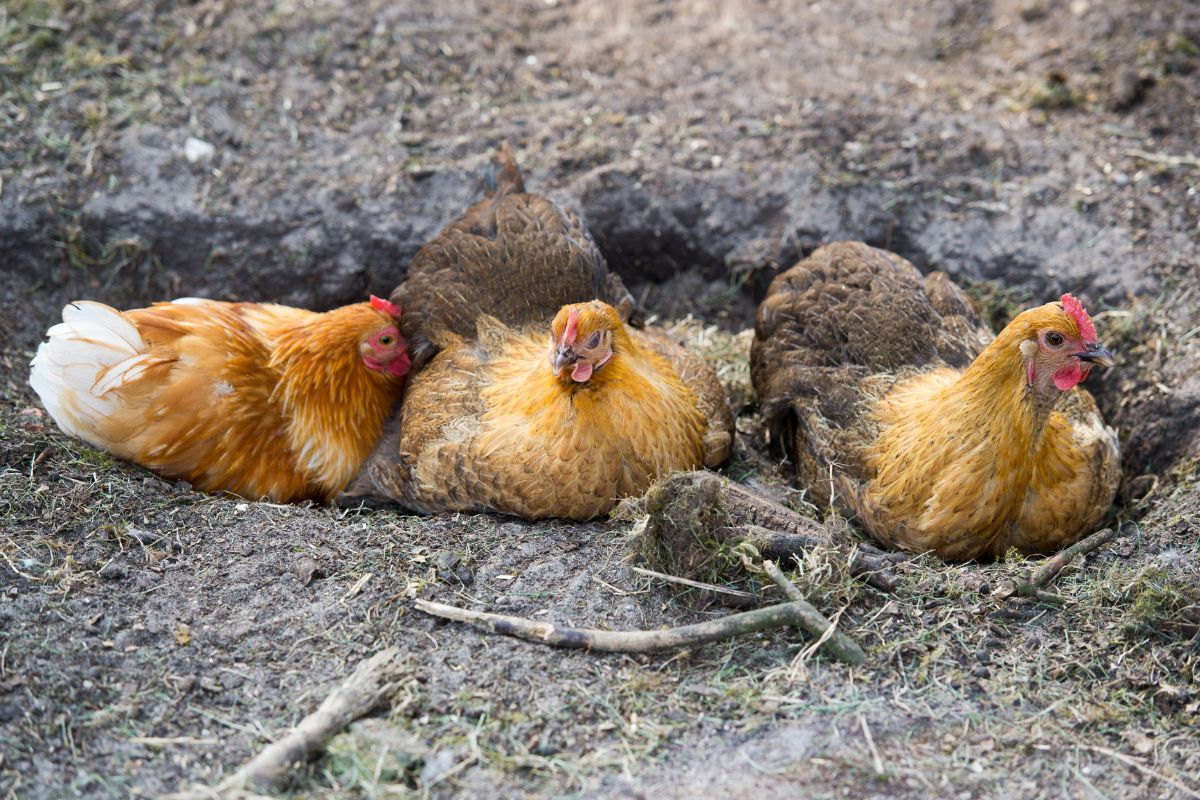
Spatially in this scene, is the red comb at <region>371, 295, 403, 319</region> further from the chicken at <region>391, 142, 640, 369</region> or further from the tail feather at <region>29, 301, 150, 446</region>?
the tail feather at <region>29, 301, 150, 446</region>

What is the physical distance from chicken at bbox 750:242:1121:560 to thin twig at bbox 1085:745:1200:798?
1086mm

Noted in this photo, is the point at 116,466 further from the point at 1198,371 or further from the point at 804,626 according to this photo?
the point at 1198,371

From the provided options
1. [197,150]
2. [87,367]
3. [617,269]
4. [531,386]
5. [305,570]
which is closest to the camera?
[305,570]

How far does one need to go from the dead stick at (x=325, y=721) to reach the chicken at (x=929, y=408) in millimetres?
2151

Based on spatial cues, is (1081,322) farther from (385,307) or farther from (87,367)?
(87,367)

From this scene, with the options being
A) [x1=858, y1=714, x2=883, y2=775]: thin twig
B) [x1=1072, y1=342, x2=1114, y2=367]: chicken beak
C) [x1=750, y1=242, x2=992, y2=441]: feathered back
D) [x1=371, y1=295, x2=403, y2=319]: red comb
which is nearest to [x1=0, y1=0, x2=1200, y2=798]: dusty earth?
[x1=858, y1=714, x2=883, y2=775]: thin twig

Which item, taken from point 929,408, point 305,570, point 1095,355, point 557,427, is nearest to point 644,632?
point 557,427

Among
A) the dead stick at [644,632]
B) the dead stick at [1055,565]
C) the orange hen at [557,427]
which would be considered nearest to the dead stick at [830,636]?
the dead stick at [644,632]

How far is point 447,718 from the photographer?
11.3ft

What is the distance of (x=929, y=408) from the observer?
177 inches

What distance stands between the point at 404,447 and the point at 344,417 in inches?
17.9

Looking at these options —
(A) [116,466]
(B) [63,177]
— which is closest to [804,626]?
(A) [116,466]

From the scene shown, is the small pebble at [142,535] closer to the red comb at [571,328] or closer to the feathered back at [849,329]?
the red comb at [571,328]

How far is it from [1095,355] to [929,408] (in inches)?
27.2
